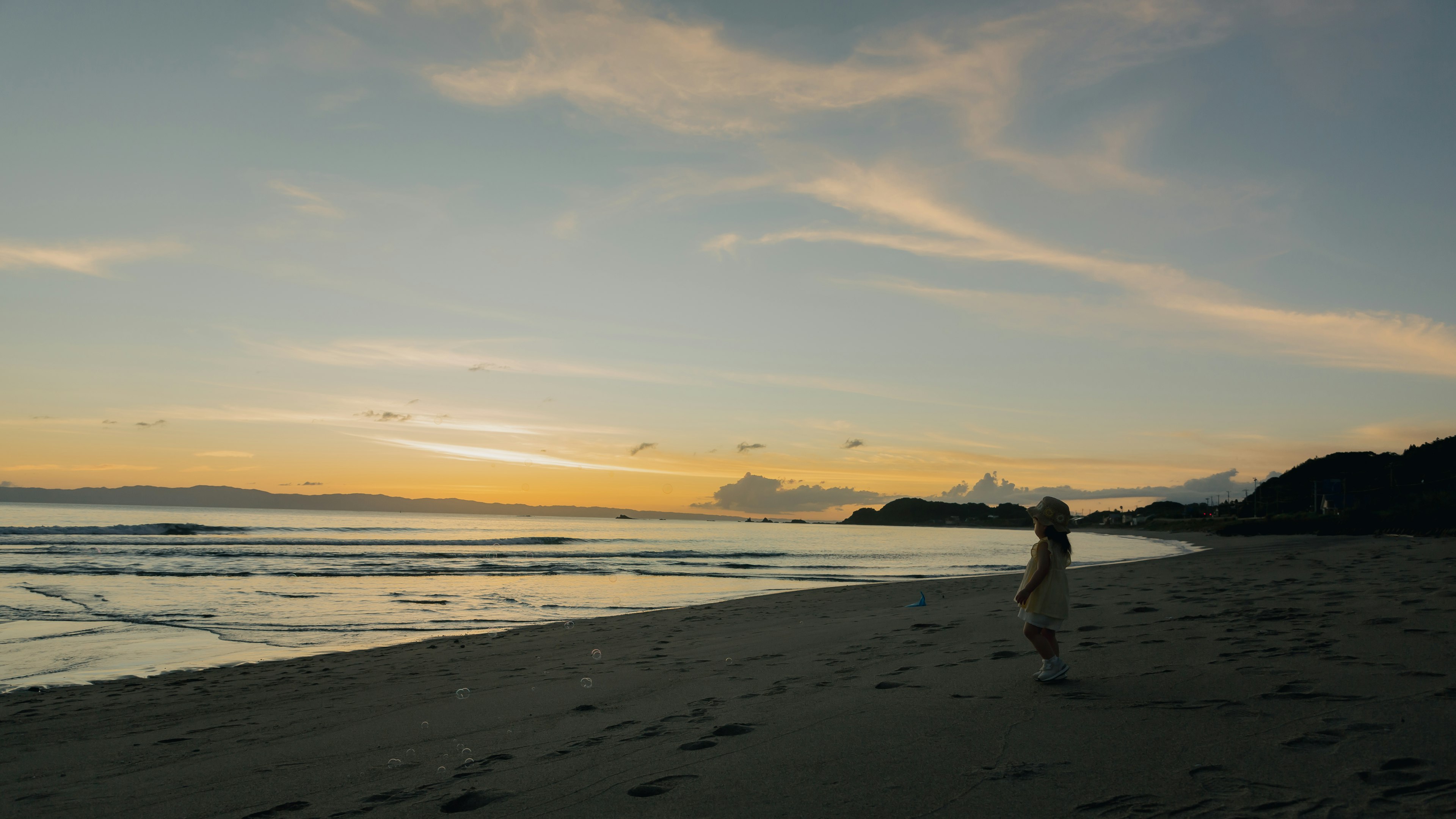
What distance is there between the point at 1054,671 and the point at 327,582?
84.8 feet

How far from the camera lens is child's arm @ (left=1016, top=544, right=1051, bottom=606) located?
6008mm

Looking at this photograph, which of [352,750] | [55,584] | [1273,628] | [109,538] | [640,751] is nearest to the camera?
[640,751]

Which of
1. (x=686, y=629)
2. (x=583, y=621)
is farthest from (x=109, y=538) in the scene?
(x=686, y=629)

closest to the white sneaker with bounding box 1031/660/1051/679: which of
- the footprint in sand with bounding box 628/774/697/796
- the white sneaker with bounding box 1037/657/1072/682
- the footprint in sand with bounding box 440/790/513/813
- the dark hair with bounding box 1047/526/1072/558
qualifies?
the white sneaker with bounding box 1037/657/1072/682

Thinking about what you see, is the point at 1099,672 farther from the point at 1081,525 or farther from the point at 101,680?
the point at 1081,525

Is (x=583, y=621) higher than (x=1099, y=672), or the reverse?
(x=1099, y=672)

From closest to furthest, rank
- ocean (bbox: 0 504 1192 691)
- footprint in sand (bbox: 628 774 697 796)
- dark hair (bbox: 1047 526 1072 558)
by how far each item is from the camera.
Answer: footprint in sand (bbox: 628 774 697 796) → dark hair (bbox: 1047 526 1072 558) → ocean (bbox: 0 504 1192 691)

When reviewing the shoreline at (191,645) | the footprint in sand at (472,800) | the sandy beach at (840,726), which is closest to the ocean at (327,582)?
the shoreline at (191,645)

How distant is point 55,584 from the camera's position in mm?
22672

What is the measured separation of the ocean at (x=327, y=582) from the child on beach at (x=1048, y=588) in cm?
1085

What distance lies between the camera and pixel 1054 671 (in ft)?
19.1

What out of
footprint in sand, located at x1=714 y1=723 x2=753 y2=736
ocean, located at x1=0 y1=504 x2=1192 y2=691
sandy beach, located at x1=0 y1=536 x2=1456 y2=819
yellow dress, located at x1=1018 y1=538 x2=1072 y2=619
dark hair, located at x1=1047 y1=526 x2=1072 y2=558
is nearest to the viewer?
sandy beach, located at x1=0 y1=536 x2=1456 y2=819

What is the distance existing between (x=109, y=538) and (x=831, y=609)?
5057 cm

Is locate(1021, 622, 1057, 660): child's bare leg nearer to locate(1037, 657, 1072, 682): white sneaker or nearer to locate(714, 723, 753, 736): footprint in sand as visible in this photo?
locate(1037, 657, 1072, 682): white sneaker
